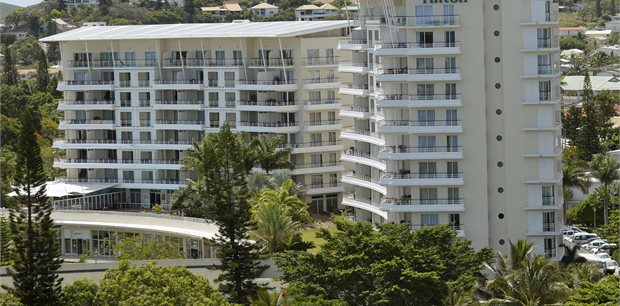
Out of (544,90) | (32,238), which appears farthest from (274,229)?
(32,238)

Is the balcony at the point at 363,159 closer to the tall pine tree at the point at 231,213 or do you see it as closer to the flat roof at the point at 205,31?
the flat roof at the point at 205,31

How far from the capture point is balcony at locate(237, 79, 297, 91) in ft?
278

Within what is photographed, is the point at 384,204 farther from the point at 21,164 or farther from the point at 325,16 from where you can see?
the point at 325,16

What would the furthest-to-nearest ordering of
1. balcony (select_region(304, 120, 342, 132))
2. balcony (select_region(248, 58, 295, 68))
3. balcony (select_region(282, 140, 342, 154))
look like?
balcony (select_region(248, 58, 295, 68)) → balcony (select_region(304, 120, 342, 132)) → balcony (select_region(282, 140, 342, 154))

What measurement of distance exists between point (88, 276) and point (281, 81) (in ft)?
93.1

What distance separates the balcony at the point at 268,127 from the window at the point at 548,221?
Answer: 2257cm

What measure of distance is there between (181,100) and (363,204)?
64.4ft

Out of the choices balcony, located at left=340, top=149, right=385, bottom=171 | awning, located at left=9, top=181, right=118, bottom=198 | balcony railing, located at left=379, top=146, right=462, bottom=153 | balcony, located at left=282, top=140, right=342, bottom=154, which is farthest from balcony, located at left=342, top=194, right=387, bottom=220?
awning, located at left=9, top=181, right=118, bottom=198

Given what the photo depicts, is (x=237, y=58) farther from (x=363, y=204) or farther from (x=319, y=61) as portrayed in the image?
(x=363, y=204)

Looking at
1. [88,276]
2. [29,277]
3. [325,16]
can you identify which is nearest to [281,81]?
[88,276]

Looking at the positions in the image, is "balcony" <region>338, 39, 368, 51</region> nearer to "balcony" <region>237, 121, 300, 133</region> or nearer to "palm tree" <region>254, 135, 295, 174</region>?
"palm tree" <region>254, 135, 295, 174</region>

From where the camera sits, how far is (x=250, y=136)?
281 feet

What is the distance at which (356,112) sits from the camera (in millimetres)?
74312

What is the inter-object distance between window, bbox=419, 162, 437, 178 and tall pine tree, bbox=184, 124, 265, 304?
30.1 feet
